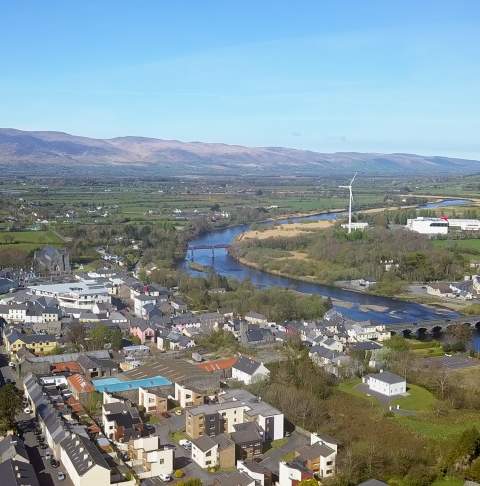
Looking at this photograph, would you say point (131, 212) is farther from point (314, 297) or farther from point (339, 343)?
point (339, 343)

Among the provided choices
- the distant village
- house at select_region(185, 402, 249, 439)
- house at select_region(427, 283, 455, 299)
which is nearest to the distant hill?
house at select_region(427, 283, 455, 299)

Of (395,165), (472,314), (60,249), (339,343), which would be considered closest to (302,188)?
(60,249)

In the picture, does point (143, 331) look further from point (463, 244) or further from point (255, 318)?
point (463, 244)

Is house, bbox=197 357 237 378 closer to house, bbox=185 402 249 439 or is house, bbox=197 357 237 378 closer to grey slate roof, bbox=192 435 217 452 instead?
house, bbox=185 402 249 439

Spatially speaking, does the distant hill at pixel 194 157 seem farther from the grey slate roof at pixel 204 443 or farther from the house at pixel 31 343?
the grey slate roof at pixel 204 443

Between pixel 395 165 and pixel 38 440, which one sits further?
pixel 395 165

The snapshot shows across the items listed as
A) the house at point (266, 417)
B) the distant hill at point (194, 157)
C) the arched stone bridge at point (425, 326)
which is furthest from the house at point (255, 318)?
the distant hill at point (194, 157)

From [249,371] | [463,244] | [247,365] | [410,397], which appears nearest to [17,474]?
[249,371]
